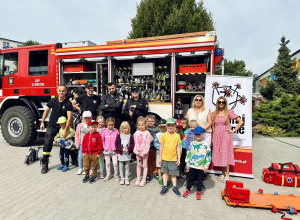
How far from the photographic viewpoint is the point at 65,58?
236 inches

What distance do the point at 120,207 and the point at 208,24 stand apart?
1485 cm

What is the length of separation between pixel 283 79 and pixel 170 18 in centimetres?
887

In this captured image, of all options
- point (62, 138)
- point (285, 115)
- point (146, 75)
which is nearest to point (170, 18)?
point (285, 115)

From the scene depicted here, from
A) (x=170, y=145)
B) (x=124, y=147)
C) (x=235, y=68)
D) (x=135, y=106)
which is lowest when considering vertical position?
(x=124, y=147)

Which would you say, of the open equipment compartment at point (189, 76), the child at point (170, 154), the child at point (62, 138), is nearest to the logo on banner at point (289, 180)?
the child at point (170, 154)

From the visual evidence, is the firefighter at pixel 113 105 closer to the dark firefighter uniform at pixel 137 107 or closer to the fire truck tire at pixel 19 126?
the dark firefighter uniform at pixel 137 107

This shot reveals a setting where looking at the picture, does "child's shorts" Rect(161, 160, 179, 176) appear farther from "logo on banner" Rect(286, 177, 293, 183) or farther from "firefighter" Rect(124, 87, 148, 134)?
"logo on banner" Rect(286, 177, 293, 183)

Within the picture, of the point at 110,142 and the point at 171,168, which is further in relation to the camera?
the point at 110,142

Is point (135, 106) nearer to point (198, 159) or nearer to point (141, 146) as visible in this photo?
point (141, 146)

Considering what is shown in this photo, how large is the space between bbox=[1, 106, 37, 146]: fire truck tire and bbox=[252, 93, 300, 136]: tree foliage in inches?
412

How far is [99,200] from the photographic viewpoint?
131 inches

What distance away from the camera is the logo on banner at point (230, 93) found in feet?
14.9

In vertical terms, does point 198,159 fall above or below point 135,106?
below

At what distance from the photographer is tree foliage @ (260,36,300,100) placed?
13328mm
